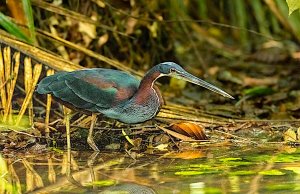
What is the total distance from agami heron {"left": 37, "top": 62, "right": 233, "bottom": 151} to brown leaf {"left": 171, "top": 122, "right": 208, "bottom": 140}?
290 mm

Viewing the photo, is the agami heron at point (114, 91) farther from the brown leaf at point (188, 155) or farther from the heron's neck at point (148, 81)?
the brown leaf at point (188, 155)

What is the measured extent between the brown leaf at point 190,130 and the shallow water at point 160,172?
0.19m

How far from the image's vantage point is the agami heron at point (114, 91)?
4.60 m

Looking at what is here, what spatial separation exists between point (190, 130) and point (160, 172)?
2.98 ft

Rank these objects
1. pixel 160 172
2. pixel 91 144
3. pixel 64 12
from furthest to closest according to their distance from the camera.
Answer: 1. pixel 64 12
2. pixel 91 144
3. pixel 160 172

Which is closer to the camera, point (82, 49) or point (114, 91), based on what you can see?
point (114, 91)

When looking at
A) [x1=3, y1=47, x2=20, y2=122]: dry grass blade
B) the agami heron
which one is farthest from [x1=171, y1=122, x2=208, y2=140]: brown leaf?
[x1=3, y1=47, x2=20, y2=122]: dry grass blade

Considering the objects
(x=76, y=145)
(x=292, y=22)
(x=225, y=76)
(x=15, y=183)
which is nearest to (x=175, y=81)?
(x=225, y=76)

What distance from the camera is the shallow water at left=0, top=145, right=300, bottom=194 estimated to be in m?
3.63

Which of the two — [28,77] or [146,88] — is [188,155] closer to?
[146,88]

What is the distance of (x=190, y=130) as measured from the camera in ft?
16.1

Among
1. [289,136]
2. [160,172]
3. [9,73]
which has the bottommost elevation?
[160,172]

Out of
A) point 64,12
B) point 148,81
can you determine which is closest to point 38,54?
point 64,12

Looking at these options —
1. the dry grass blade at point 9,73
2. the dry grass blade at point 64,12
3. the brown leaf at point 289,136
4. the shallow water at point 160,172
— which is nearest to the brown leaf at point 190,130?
the shallow water at point 160,172
